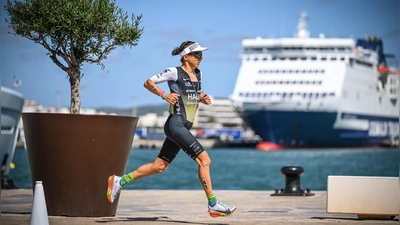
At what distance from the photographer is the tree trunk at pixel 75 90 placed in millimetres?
6578

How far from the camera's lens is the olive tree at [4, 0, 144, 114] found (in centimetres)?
639

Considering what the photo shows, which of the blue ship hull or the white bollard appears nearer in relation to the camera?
the white bollard

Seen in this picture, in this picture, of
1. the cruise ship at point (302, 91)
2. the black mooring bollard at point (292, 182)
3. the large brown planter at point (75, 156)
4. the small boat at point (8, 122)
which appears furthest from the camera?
the cruise ship at point (302, 91)

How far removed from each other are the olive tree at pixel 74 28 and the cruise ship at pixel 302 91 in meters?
62.0

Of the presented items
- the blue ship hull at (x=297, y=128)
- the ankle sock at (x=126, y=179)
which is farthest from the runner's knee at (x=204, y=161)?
the blue ship hull at (x=297, y=128)

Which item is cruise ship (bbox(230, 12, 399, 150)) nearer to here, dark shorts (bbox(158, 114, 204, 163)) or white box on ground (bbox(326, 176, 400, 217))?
white box on ground (bbox(326, 176, 400, 217))

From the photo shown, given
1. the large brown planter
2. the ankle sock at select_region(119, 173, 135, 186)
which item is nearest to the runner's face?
the large brown planter

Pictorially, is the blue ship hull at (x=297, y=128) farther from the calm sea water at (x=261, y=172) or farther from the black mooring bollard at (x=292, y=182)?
the black mooring bollard at (x=292, y=182)

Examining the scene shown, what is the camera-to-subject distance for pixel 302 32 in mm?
77438

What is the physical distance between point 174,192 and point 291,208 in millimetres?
3031

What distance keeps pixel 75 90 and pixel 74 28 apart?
0.52 m

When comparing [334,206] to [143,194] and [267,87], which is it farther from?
[267,87]

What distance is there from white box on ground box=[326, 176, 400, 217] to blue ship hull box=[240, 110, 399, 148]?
6260 centimetres

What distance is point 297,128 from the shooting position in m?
70.6
